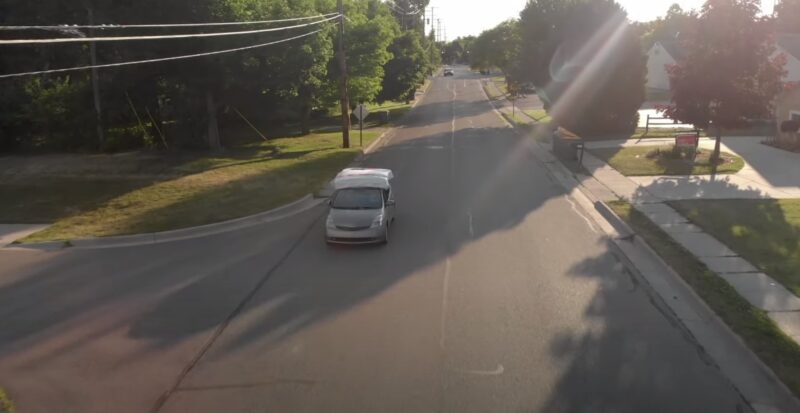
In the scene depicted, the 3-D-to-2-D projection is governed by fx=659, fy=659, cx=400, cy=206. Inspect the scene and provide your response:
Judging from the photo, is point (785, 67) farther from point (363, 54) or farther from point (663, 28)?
point (663, 28)

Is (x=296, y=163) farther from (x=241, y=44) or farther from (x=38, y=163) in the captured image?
(x=38, y=163)

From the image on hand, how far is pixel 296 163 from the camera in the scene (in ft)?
88.9

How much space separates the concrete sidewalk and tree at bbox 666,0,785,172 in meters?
3.41

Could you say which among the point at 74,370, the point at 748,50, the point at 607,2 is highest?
the point at 607,2

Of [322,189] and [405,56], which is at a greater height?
[405,56]

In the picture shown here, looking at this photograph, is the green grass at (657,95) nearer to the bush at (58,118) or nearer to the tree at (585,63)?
the tree at (585,63)

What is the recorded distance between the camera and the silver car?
14.4 m

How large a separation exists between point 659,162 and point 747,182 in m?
4.65

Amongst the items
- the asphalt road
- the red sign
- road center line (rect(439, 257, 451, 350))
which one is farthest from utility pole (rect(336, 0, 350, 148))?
road center line (rect(439, 257, 451, 350))

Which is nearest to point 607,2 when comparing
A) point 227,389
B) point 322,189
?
point 322,189

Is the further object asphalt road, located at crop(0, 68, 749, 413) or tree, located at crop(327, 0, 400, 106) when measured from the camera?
tree, located at crop(327, 0, 400, 106)

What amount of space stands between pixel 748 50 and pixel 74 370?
75.5 ft

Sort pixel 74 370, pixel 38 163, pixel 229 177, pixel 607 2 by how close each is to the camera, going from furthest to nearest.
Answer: pixel 607 2 < pixel 38 163 < pixel 229 177 < pixel 74 370

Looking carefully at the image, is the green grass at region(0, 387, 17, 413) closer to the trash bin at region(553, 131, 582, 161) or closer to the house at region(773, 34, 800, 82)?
the trash bin at region(553, 131, 582, 161)
